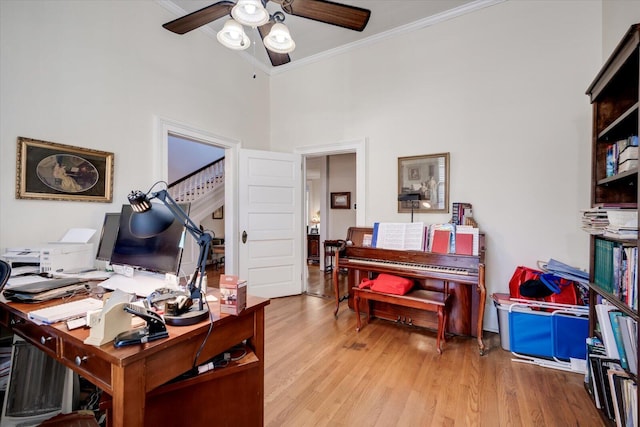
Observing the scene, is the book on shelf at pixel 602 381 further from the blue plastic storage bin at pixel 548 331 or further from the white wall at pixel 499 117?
the white wall at pixel 499 117

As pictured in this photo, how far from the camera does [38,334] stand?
120 cm

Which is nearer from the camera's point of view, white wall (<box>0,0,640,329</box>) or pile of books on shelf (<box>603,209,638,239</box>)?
pile of books on shelf (<box>603,209,638,239</box>)

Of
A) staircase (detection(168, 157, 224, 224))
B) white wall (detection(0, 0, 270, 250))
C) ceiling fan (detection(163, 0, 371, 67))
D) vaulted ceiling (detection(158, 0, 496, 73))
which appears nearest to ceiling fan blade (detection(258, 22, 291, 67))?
ceiling fan (detection(163, 0, 371, 67))

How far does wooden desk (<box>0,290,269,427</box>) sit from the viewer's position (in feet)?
2.78

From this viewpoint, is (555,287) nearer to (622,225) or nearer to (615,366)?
(615,366)

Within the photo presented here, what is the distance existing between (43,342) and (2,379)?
3.28ft

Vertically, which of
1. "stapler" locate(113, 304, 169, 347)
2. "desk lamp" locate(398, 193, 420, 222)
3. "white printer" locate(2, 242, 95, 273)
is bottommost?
"stapler" locate(113, 304, 169, 347)

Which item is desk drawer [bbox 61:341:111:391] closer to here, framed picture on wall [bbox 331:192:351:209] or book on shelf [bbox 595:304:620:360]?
book on shelf [bbox 595:304:620:360]

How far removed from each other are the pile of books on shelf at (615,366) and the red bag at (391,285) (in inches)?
50.9

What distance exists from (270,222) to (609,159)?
339cm

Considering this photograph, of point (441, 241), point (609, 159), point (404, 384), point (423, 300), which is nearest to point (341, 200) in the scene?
point (441, 241)

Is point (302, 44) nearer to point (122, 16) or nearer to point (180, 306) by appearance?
point (122, 16)

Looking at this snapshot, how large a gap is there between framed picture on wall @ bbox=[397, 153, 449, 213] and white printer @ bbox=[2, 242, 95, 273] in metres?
3.07

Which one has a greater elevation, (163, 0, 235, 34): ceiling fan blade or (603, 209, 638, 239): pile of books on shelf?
(163, 0, 235, 34): ceiling fan blade
